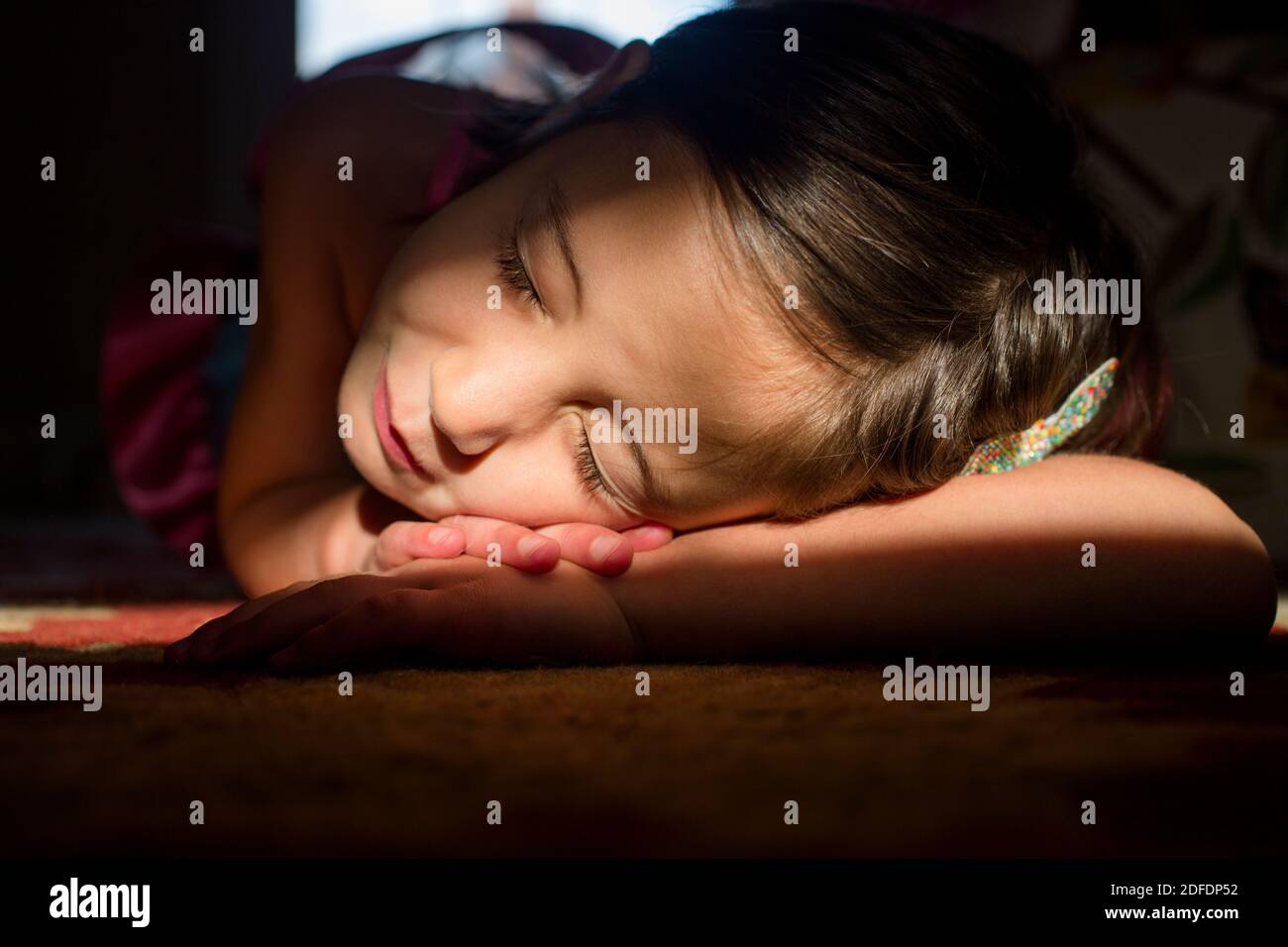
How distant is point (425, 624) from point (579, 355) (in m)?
0.21

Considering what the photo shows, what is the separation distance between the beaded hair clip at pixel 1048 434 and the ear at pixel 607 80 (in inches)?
16.6

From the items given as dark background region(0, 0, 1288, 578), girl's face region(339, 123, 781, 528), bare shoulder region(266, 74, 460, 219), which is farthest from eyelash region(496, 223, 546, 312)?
dark background region(0, 0, 1288, 578)

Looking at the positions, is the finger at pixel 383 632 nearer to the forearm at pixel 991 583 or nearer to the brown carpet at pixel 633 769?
the brown carpet at pixel 633 769

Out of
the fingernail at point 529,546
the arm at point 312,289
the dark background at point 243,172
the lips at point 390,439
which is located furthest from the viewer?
the dark background at point 243,172

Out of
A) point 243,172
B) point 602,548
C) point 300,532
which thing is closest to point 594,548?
point 602,548

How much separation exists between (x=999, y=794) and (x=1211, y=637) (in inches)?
13.7

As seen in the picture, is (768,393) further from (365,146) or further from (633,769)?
(365,146)

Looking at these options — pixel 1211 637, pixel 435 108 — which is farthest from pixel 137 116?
pixel 1211 637

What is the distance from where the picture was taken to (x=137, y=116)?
241 cm

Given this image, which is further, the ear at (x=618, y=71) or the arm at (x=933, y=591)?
the ear at (x=618, y=71)

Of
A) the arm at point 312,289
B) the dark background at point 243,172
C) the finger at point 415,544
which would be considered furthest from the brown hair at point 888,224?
the dark background at point 243,172

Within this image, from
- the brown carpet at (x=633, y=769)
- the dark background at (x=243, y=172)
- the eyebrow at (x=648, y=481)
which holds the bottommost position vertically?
the brown carpet at (x=633, y=769)

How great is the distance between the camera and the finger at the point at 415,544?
0.73 metres

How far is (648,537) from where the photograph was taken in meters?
0.77
